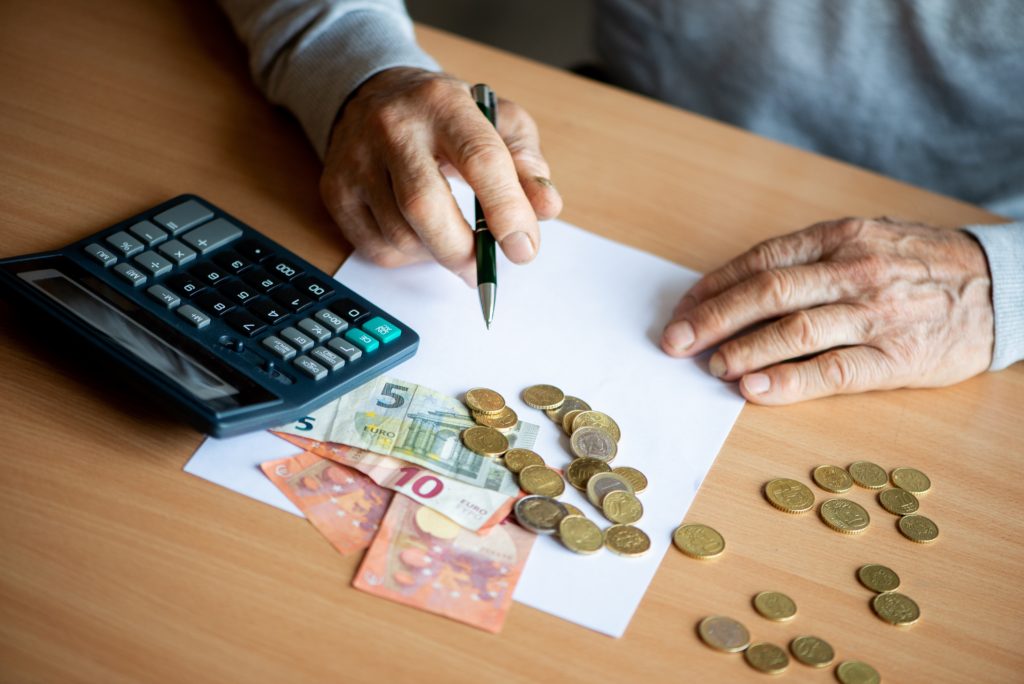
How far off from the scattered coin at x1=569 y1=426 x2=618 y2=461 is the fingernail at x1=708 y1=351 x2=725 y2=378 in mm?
139

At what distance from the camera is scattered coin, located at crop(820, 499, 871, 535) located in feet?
2.31

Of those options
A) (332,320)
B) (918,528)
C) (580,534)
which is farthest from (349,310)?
(918,528)

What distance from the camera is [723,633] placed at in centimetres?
62

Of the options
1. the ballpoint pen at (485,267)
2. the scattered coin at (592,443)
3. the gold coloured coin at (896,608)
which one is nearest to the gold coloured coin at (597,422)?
the scattered coin at (592,443)

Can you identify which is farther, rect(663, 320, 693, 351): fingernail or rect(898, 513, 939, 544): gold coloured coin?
rect(663, 320, 693, 351): fingernail

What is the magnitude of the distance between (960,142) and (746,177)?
388 mm

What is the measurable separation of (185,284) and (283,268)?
0.08 metres

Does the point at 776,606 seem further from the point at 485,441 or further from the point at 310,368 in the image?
the point at 310,368

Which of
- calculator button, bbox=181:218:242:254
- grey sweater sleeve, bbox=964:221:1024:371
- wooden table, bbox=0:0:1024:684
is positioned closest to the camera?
wooden table, bbox=0:0:1024:684

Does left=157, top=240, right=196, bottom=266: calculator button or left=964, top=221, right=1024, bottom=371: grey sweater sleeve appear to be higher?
left=157, top=240, right=196, bottom=266: calculator button

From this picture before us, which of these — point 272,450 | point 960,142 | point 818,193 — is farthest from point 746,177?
point 272,450

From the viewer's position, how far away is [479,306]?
84cm

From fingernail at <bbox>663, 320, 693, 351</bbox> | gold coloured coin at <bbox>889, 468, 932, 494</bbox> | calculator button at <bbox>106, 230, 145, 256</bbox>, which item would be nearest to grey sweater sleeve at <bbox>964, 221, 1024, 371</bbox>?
gold coloured coin at <bbox>889, 468, 932, 494</bbox>

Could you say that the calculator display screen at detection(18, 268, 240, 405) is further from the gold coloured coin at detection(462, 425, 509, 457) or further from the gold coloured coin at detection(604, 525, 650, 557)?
the gold coloured coin at detection(604, 525, 650, 557)
